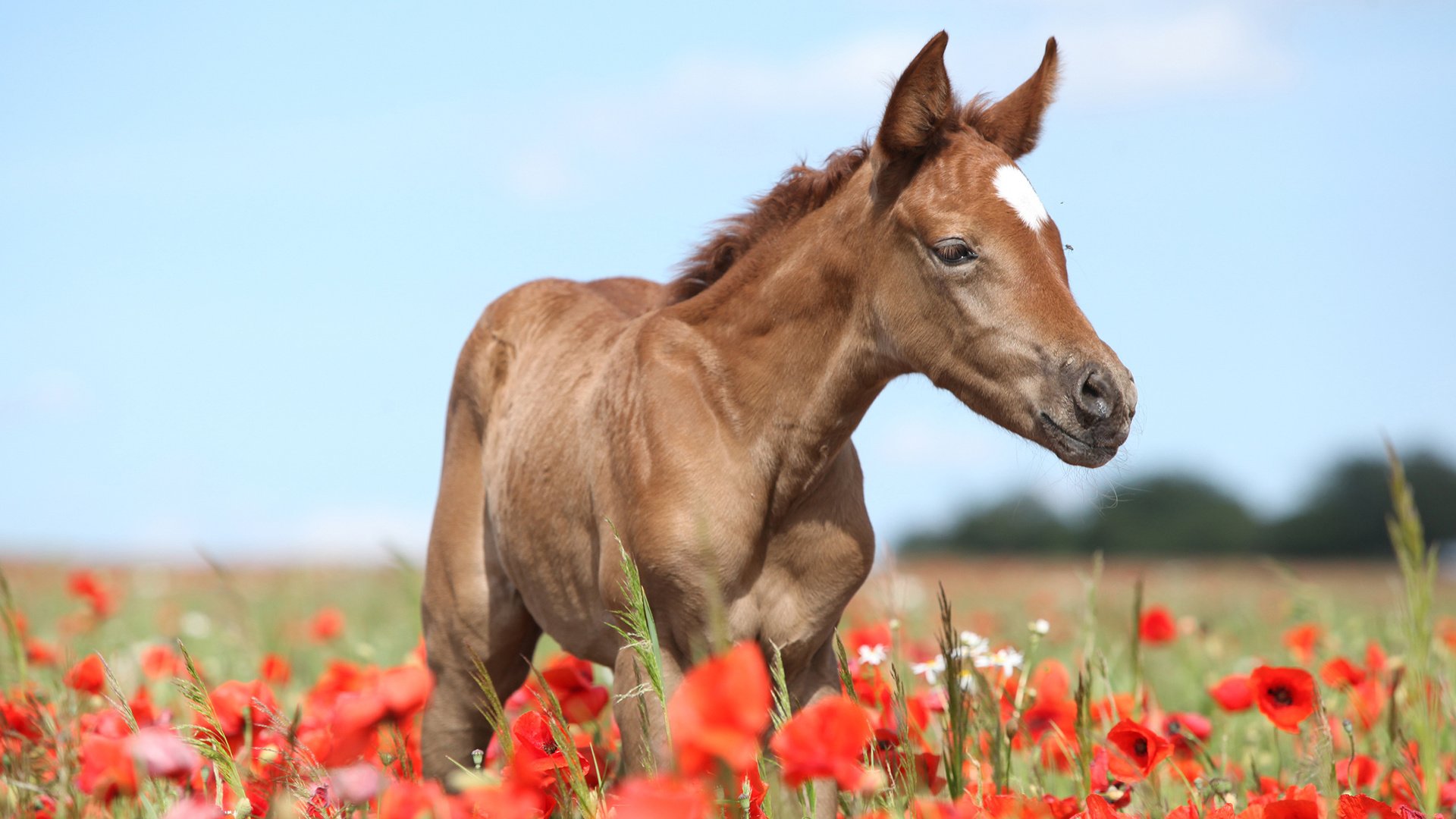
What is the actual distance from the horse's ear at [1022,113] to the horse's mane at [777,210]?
0.02 metres

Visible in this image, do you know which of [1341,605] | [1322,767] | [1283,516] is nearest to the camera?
[1322,767]

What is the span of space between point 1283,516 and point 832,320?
48163 mm

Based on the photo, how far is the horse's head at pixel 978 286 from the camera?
2.78 m

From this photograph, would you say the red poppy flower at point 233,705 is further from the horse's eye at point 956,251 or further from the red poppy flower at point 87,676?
the horse's eye at point 956,251

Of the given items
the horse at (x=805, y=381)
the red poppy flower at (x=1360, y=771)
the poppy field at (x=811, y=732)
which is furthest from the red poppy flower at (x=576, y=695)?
the red poppy flower at (x=1360, y=771)

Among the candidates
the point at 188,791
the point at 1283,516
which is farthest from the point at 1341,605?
the point at 1283,516

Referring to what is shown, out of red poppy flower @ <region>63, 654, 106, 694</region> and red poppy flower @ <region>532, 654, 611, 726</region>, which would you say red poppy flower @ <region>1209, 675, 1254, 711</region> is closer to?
red poppy flower @ <region>532, 654, 611, 726</region>

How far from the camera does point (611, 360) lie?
3656 millimetres

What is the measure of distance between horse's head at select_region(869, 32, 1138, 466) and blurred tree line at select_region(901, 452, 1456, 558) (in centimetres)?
3843

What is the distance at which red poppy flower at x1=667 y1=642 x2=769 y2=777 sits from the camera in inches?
49.3

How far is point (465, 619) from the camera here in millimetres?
4309

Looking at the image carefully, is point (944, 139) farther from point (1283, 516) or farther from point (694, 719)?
point (1283, 516)

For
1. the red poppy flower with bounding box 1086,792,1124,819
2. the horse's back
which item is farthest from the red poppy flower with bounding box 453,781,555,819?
the horse's back

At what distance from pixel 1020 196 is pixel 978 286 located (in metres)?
0.24
